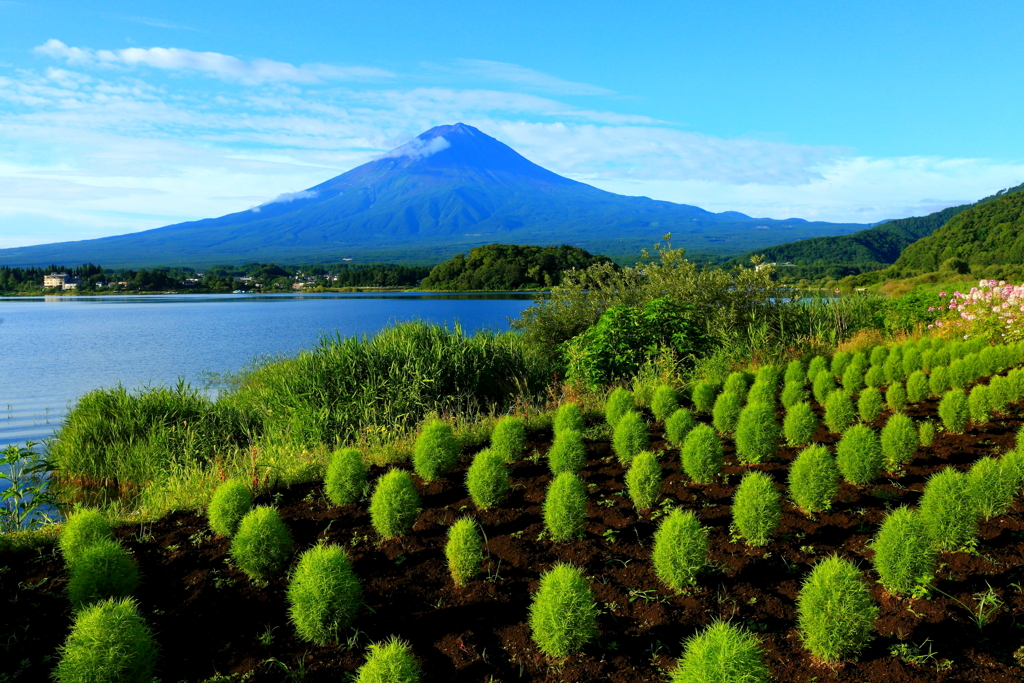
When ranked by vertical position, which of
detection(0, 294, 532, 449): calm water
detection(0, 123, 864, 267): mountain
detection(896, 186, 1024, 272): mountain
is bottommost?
detection(0, 294, 532, 449): calm water

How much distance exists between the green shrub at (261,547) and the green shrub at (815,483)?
328 cm

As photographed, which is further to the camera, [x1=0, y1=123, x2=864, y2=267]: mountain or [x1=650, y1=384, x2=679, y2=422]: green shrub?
[x1=0, y1=123, x2=864, y2=267]: mountain

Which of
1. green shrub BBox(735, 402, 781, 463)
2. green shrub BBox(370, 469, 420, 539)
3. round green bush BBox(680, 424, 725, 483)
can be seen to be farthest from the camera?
green shrub BBox(735, 402, 781, 463)

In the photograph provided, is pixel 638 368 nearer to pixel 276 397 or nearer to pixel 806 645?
pixel 276 397

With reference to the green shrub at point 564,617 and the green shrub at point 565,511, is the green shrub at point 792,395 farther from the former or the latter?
the green shrub at point 564,617

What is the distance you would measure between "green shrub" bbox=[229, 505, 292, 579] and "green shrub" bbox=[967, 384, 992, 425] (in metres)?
6.20

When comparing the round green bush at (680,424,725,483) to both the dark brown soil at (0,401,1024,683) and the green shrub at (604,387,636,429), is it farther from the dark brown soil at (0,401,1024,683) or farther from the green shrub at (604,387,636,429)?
the green shrub at (604,387,636,429)

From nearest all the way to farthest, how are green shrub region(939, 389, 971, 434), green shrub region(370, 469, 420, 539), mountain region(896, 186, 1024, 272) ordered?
green shrub region(370, 469, 420, 539) < green shrub region(939, 389, 971, 434) < mountain region(896, 186, 1024, 272)

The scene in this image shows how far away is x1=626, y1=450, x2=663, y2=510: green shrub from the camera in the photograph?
4141 mm

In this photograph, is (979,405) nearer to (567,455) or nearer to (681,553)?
(567,455)

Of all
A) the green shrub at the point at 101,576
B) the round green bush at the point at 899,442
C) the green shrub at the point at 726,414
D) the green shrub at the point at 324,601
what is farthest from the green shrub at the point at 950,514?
the green shrub at the point at 101,576

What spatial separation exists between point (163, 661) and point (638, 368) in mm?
8491

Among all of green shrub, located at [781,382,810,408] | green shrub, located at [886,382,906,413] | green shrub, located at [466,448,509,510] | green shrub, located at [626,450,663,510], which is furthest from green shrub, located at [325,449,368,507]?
green shrub, located at [886,382,906,413]

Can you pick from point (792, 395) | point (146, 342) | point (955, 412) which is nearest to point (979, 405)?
point (955, 412)
